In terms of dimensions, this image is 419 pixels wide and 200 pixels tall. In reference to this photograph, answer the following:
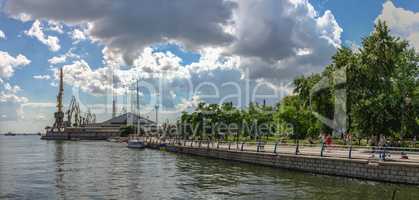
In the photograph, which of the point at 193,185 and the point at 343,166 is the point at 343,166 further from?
→ the point at 193,185

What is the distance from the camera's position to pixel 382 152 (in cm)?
3766

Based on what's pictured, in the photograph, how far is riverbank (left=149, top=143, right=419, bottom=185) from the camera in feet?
115

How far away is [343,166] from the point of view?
4031cm

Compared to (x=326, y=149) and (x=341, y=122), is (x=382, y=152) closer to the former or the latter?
(x=326, y=149)

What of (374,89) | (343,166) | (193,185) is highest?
(374,89)

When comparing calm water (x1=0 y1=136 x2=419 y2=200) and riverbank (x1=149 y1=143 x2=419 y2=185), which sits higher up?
riverbank (x1=149 y1=143 x2=419 y2=185)

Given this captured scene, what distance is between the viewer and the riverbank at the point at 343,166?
34.9 metres

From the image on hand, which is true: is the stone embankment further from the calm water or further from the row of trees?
the row of trees

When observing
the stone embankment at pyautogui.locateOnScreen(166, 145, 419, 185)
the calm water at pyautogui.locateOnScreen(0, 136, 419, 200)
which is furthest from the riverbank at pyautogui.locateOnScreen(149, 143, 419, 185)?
the calm water at pyautogui.locateOnScreen(0, 136, 419, 200)

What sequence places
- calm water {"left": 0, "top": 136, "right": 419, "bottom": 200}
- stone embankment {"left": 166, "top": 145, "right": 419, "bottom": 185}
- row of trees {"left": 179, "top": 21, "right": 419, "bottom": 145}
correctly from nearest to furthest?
calm water {"left": 0, "top": 136, "right": 419, "bottom": 200}, stone embankment {"left": 166, "top": 145, "right": 419, "bottom": 185}, row of trees {"left": 179, "top": 21, "right": 419, "bottom": 145}

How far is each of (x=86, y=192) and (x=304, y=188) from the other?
1555 centimetres

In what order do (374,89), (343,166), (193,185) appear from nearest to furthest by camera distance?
(193,185) → (343,166) → (374,89)

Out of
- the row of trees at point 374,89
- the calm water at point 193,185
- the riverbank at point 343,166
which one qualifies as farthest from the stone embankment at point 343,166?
the row of trees at point 374,89

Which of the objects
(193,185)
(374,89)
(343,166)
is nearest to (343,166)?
(343,166)
